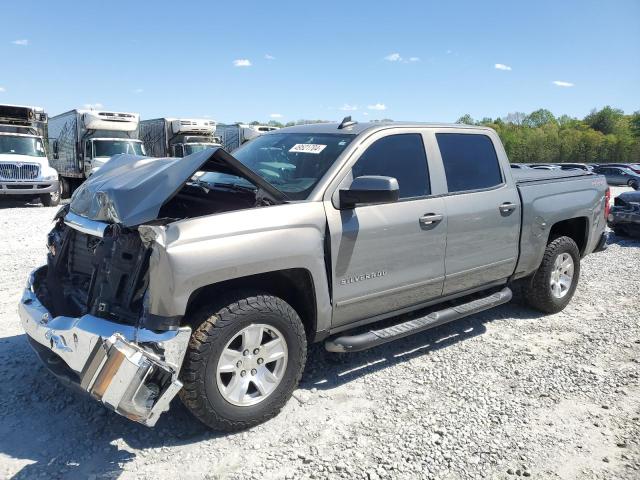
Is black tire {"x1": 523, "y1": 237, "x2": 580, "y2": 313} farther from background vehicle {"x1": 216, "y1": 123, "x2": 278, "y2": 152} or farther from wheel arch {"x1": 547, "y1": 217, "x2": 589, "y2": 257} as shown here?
background vehicle {"x1": 216, "y1": 123, "x2": 278, "y2": 152}

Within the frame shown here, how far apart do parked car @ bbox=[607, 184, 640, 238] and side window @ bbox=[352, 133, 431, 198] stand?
7710 millimetres

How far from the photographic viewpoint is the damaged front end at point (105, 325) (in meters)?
2.48

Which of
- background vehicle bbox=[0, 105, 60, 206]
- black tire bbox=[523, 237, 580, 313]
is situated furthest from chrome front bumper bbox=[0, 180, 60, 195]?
black tire bbox=[523, 237, 580, 313]

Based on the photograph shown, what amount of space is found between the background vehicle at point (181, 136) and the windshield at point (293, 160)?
1728 cm

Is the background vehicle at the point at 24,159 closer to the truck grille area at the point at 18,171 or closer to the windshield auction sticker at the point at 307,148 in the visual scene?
the truck grille area at the point at 18,171

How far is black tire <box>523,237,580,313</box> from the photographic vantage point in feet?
16.7

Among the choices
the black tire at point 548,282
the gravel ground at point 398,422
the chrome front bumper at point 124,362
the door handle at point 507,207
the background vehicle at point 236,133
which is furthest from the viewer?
the background vehicle at point 236,133

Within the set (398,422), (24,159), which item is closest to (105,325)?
(398,422)

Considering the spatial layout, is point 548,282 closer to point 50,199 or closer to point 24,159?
point 50,199

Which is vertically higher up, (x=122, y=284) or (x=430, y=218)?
(x=430, y=218)

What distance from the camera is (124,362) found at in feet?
7.99

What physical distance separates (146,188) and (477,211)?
2646 mm

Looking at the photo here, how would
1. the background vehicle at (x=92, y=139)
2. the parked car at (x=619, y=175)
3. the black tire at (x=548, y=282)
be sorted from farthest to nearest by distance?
1. the parked car at (x=619, y=175)
2. the background vehicle at (x=92, y=139)
3. the black tire at (x=548, y=282)

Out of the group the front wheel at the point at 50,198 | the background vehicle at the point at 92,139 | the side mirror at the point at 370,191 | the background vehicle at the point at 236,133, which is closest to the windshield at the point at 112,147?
the background vehicle at the point at 92,139
